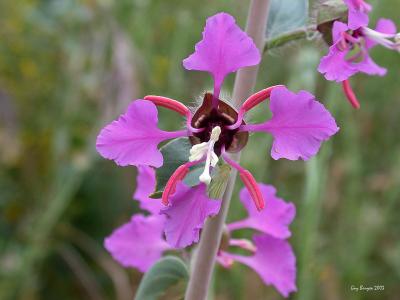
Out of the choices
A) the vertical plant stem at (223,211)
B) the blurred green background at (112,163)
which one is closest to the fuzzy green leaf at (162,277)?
the vertical plant stem at (223,211)

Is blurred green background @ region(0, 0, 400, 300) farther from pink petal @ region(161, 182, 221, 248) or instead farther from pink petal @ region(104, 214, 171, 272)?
pink petal @ region(161, 182, 221, 248)

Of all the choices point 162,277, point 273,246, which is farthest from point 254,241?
point 162,277

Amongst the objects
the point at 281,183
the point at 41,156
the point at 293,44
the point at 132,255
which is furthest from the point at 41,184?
the point at 293,44

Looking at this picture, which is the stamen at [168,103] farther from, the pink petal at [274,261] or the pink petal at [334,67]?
the pink petal at [274,261]

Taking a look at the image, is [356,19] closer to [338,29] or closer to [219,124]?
[338,29]

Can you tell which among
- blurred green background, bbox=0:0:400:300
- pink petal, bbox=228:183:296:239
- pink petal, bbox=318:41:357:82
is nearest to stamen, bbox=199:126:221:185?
pink petal, bbox=318:41:357:82

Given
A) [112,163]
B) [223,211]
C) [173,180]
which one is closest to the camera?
[173,180]

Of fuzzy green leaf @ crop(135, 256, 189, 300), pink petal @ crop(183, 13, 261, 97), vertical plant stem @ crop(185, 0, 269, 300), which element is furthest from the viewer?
fuzzy green leaf @ crop(135, 256, 189, 300)

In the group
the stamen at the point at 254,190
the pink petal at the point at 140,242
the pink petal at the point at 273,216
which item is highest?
the stamen at the point at 254,190

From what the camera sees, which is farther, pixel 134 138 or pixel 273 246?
pixel 273 246
